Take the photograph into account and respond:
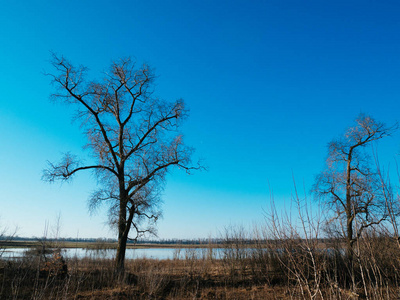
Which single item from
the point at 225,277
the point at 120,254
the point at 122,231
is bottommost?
the point at 225,277

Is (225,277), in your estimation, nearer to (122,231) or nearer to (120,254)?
(120,254)

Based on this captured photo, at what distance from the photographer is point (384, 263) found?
10.7 m

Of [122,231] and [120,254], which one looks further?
[122,231]

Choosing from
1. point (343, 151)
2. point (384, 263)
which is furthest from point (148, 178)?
point (343, 151)

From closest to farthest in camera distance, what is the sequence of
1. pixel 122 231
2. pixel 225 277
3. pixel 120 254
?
1. pixel 225 277
2. pixel 120 254
3. pixel 122 231

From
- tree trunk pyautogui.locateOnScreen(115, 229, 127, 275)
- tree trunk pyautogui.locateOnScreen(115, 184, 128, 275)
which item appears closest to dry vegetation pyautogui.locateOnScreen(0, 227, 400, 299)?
tree trunk pyautogui.locateOnScreen(115, 229, 127, 275)

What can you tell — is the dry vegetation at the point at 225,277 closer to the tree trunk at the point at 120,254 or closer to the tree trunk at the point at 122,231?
the tree trunk at the point at 120,254

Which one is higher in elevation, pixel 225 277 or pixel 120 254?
pixel 120 254

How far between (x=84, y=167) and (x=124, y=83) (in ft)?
15.7

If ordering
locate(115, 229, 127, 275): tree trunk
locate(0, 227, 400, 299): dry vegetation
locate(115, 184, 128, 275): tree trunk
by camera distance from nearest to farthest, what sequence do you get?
locate(0, 227, 400, 299): dry vegetation → locate(115, 229, 127, 275): tree trunk → locate(115, 184, 128, 275): tree trunk

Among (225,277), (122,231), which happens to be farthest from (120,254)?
(225,277)

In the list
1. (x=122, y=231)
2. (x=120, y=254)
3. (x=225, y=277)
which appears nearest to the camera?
(x=225, y=277)

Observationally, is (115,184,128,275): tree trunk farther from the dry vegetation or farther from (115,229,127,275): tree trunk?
the dry vegetation

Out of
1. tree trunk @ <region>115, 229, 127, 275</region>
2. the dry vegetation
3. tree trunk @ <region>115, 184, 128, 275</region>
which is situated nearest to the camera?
the dry vegetation
